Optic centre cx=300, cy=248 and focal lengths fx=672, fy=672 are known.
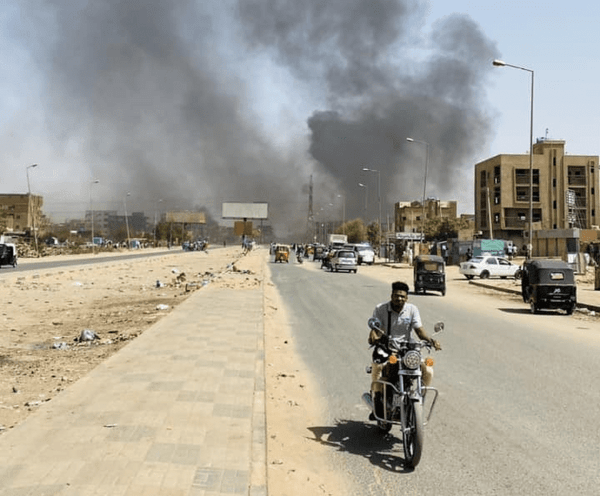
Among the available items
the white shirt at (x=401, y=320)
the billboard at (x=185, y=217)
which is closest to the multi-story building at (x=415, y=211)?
the billboard at (x=185, y=217)

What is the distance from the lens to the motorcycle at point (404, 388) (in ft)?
18.6

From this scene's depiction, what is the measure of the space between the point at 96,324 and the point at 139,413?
1151 centimetres

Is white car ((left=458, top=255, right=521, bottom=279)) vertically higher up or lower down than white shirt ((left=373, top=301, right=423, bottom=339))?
lower down

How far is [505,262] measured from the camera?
143 ft

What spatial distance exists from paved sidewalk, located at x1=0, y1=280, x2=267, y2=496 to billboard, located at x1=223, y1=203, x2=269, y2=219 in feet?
403

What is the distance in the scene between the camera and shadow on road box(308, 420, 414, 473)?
5852mm

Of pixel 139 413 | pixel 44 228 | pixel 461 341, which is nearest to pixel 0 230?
pixel 461 341

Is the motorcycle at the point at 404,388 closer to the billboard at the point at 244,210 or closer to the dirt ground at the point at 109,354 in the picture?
the dirt ground at the point at 109,354

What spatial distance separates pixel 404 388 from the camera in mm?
5930

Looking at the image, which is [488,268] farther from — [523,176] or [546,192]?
[546,192]

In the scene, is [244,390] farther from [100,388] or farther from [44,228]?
[44,228]

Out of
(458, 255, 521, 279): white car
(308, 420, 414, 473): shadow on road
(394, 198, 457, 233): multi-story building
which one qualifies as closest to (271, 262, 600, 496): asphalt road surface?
(308, 420, 414, 473): shadow on road

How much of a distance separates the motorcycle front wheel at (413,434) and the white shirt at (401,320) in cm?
75

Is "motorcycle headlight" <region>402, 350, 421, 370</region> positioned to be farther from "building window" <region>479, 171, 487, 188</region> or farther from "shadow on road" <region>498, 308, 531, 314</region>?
"building window" <region>479, 171, 487, 188</region>
